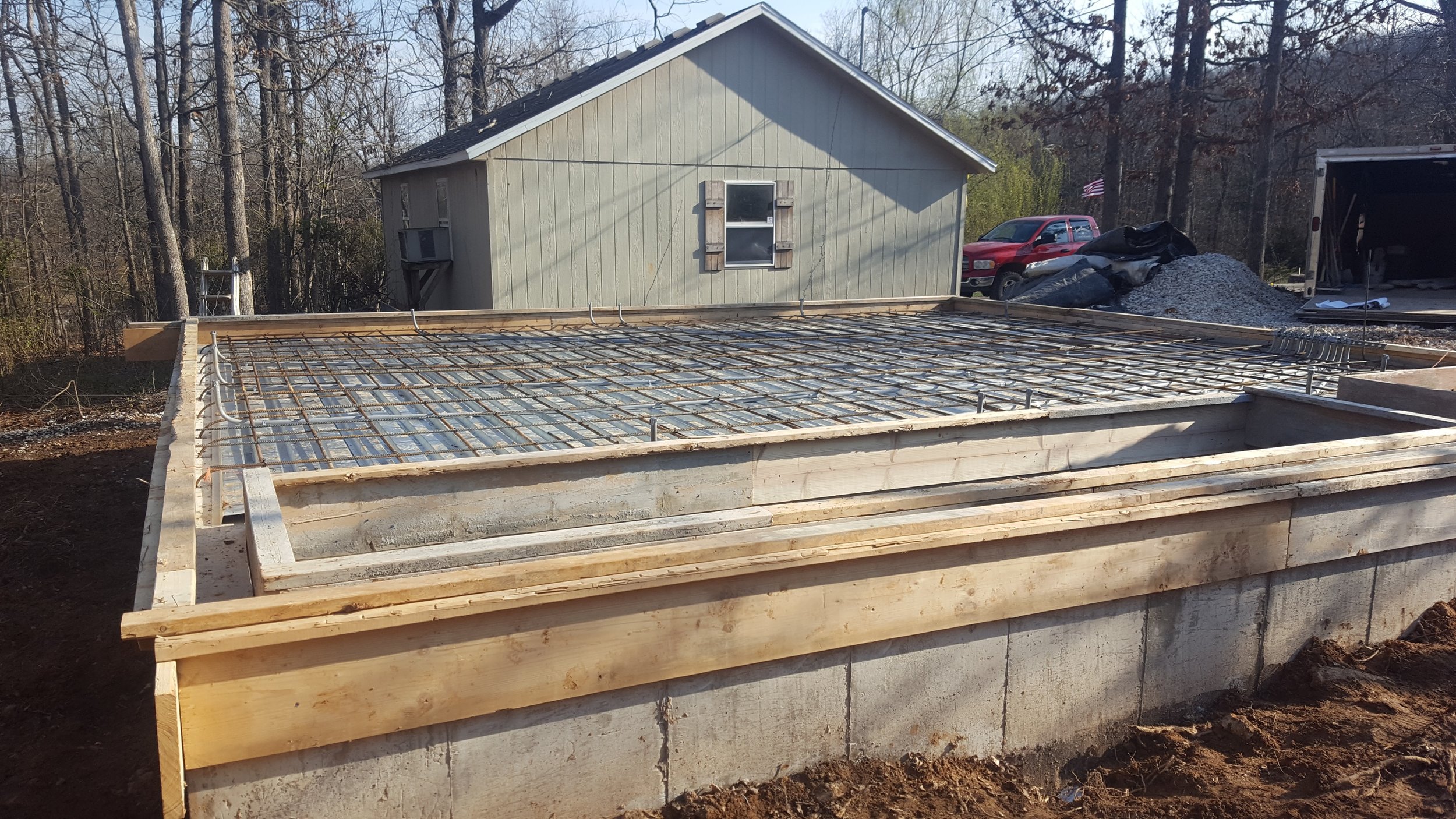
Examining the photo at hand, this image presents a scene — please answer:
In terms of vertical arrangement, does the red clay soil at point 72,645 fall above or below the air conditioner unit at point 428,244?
below

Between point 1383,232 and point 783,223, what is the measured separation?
30.0ft

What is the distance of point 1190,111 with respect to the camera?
20203 mm

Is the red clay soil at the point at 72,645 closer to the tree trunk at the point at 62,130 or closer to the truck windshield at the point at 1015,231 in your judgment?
the tree trunk at the point at 62,130

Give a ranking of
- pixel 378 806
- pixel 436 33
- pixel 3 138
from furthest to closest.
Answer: pixel 436 33 → pixel 3 138 → pixel 378 806

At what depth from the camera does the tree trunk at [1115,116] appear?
70.0ft

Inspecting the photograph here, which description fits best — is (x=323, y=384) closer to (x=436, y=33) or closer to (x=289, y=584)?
(x=289, y=584)

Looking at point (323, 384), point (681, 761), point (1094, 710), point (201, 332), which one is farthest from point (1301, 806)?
point (201, 332)

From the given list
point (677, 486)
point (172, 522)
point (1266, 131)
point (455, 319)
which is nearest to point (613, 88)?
point (455, 319)

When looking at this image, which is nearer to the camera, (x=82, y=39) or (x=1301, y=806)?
(x=1301, y=806)

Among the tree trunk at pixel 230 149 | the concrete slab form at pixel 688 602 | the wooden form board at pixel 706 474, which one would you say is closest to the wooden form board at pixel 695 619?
the concrete slab form at pixel 688 602

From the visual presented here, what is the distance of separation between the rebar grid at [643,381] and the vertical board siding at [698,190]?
136 inches

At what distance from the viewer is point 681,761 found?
2811 millimetres

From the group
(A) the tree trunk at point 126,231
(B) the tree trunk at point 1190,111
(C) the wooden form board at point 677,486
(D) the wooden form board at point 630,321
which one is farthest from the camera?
(B) the tree trunk at point 1190,111

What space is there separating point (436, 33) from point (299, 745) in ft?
75.1
